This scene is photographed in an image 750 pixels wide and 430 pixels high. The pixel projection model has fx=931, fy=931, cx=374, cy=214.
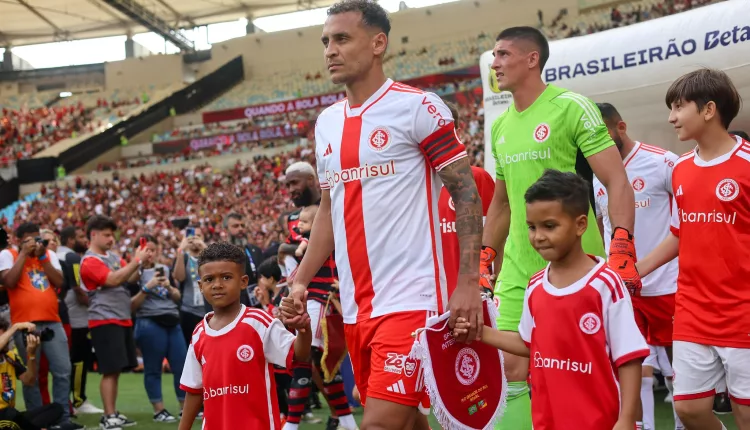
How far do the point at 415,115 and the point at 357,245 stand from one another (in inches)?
23.0

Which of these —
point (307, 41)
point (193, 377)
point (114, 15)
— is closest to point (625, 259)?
point (193, 377)

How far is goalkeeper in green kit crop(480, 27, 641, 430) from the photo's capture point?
427cm

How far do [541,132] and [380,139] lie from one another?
3.20 feet

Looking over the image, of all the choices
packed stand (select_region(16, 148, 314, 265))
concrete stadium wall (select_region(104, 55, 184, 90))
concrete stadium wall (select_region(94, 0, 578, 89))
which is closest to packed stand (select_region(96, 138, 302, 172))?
packed stand (select_region(16, 148, 314, 265))

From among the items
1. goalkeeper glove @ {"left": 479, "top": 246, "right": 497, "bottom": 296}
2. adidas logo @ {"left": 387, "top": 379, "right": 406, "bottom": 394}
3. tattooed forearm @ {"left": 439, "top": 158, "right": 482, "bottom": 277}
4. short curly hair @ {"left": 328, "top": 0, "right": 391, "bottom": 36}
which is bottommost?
adidas logo @ {"left": 387, "top": 379, "right": 406, "bottom": 394}

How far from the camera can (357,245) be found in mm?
3838

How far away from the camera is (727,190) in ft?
13.6

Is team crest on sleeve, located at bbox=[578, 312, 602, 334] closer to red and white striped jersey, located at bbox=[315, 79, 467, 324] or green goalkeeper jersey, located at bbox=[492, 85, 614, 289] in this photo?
red and white striped jersey, located at bbox=[315, 79, 467, 324]

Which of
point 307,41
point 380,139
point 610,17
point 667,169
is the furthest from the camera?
point 307,41

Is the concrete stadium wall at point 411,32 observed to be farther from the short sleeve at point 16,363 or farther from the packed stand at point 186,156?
the short sleeve at point 16,363

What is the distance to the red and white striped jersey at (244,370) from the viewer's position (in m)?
4.53

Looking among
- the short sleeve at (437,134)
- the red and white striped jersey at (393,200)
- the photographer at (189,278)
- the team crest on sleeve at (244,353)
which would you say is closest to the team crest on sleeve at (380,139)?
the red and white striped jersey at (393,200)

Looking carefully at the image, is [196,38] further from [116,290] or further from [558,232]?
[558,232]

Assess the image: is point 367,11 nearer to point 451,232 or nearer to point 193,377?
point 451,232
